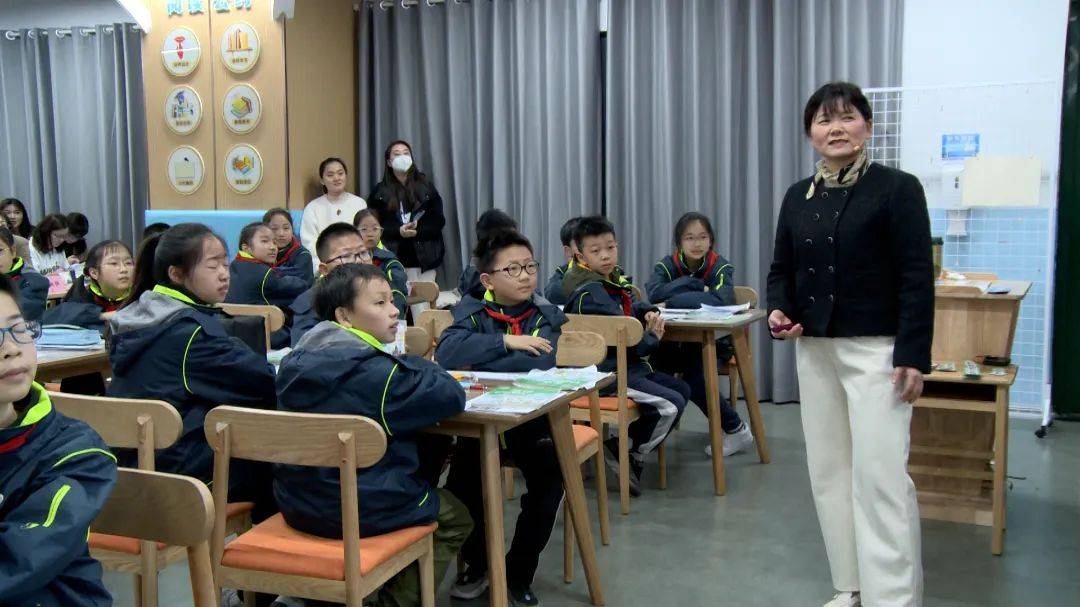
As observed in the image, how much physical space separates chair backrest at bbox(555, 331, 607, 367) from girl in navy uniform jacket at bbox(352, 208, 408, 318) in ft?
5.24

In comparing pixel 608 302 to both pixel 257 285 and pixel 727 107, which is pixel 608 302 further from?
pixel 727 107

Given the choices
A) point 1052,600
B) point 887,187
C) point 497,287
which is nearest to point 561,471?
point 497,287

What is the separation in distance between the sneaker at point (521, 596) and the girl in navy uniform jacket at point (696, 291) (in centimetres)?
172

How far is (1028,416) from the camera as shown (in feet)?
16.4

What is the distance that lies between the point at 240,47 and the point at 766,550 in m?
4.68

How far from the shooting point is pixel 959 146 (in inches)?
192

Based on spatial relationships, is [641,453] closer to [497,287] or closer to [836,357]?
[497,287]

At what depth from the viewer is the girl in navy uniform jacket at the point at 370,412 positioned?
204 centimetres

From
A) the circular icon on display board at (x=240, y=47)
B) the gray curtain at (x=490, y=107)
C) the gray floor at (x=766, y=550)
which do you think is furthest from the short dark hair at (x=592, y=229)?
the circular icon on display board at (x=240, y=47)

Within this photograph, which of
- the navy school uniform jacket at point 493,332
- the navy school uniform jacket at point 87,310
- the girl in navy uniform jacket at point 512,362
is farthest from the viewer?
the navy school uniform jacket at point 87,310

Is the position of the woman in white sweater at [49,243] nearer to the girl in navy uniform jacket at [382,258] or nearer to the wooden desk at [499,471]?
the girl in navy uniform jacket at [382,258]

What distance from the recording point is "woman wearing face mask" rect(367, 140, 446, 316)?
19.7 ft

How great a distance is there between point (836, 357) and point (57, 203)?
6698 millimetres

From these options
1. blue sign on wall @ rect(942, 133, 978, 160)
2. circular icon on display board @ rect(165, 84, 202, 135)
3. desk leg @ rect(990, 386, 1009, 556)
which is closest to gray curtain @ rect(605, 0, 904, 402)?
blue sign on wall @ rect(942, 133, 978, 160)
